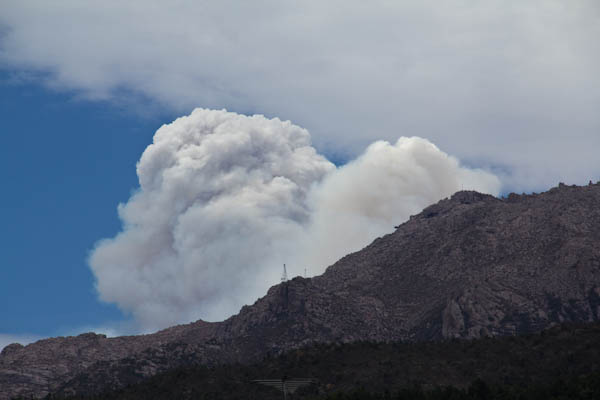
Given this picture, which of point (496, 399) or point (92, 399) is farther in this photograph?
point (92, 399)

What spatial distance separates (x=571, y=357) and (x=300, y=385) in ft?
184

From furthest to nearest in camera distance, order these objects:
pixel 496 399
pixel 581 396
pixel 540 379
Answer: pixel 540 379 → pixel 496 399 → pixel 581 396

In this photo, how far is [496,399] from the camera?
482 feet

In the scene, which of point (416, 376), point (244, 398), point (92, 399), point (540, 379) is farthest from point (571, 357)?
point (92, 399)

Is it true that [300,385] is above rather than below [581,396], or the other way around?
above

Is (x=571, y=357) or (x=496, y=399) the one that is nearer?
(x=496, y=399)

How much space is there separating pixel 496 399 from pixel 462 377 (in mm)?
45217

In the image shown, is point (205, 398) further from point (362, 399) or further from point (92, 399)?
point (362, 399)

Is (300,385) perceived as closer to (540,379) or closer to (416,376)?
(416,376)

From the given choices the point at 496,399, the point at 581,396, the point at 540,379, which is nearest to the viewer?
the point at 581,396

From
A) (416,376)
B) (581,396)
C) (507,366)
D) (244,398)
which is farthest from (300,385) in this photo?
(581,396)

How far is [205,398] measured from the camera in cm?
19725

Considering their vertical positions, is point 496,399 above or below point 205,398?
below

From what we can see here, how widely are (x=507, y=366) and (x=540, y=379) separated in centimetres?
1175
